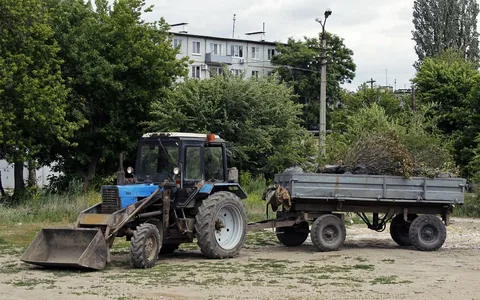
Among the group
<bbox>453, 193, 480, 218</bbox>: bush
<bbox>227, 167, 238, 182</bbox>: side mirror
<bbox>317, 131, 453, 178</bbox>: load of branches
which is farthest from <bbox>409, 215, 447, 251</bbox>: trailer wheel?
<bbox>453, 193, 480, 218</bbox>: bush

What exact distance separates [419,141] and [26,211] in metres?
13.5

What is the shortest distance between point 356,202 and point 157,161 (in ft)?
16.0

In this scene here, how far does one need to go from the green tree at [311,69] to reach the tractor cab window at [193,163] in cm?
5775

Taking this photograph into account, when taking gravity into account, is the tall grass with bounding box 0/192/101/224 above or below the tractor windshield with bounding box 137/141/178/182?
below

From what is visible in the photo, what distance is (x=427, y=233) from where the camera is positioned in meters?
19.6

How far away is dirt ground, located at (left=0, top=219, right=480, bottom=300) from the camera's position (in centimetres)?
1295

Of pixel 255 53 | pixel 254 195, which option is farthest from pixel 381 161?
pixel 255 53

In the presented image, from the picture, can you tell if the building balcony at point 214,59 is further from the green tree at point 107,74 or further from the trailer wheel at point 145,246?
the trailer wheel at point 145,246

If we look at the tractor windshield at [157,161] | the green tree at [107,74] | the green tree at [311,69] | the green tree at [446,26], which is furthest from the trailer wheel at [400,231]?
the green tree at [311,69]

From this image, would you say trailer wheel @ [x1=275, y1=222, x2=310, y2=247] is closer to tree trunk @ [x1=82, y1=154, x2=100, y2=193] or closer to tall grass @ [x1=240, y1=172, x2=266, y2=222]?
tall grass @ [x1=240, y1=172, x2=266, y2=222]

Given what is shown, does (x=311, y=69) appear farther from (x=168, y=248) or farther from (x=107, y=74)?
(x=168, y=248)

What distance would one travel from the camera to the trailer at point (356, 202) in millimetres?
18844

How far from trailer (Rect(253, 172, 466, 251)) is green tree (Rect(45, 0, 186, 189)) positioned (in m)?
15.9

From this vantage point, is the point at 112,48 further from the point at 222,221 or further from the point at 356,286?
the point at 356,286
